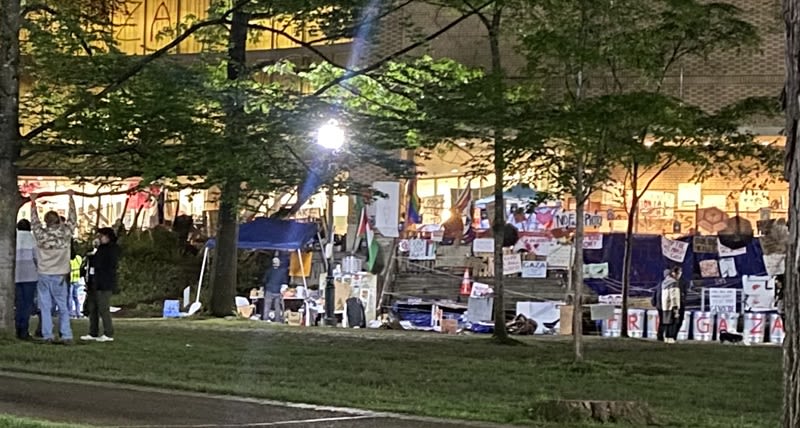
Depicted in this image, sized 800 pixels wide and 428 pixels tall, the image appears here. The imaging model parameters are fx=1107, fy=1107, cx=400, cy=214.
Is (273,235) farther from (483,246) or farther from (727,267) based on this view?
A: (727,267)

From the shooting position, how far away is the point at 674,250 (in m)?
26.5

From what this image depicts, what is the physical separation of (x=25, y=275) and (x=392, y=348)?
5441 mm

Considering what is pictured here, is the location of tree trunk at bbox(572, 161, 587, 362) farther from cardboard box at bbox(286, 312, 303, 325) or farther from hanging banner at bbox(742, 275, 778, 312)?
cardboard box at bbox(286, 312, 303, 325)

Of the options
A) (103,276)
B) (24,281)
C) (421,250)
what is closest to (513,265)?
(421,250)

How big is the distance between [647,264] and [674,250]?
0.79m

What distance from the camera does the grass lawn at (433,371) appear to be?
1051 centimetres

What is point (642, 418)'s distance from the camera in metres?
9.23

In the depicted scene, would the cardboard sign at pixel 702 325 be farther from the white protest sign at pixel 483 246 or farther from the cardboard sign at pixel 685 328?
the white protest sign at pixel 483 246

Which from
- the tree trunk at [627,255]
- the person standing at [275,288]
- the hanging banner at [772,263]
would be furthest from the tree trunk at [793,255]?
the person standing at [275,288]

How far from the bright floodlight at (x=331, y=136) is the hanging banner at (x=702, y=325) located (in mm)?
10071

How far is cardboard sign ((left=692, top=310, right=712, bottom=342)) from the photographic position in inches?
957

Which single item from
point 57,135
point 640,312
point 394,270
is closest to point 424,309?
point 394,270

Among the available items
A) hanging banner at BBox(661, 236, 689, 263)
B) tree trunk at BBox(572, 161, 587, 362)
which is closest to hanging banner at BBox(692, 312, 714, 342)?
hanging banner at BBox(661, 236, 689, 263)

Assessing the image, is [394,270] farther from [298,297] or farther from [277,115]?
[277,115]
